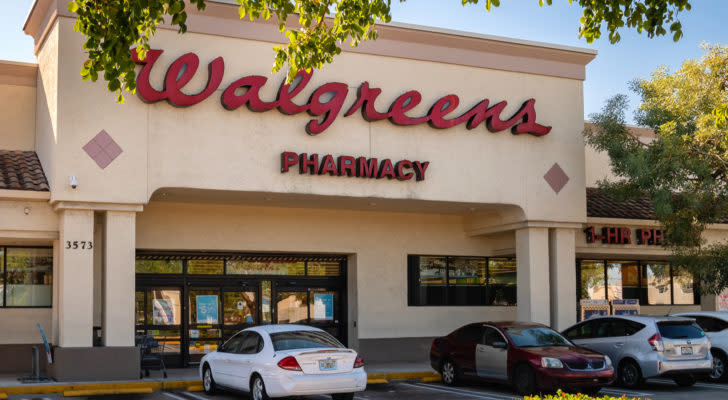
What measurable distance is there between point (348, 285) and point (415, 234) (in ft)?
7.87

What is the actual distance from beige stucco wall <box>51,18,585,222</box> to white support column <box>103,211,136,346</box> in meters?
0.61

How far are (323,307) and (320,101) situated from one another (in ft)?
21.7

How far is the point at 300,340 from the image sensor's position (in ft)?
49.4

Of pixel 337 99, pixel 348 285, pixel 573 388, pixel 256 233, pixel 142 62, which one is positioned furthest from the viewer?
pixel 348 285

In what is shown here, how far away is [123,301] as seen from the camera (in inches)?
711

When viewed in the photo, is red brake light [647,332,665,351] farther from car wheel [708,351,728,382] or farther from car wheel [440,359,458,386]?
car wheel [440,359,458,386]

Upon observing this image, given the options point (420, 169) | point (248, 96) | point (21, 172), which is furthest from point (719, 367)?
point (21, 172)

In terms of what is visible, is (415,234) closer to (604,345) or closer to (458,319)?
(458,319)

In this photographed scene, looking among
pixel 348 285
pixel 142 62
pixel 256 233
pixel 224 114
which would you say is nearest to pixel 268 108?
pixel 224 114

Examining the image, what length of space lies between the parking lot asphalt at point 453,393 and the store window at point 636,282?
7556 mm

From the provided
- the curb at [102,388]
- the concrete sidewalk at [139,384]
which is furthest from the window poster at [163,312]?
the curb at [102,388]

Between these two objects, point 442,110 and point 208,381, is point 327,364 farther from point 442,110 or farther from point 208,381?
point 442,110

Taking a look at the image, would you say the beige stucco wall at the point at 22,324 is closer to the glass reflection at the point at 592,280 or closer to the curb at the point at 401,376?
the curb at the point at 401,376

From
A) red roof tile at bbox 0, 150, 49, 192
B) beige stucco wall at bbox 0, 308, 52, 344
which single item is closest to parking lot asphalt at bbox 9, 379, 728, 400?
beige stucco wall at bbox 0, 308, 52, 344
